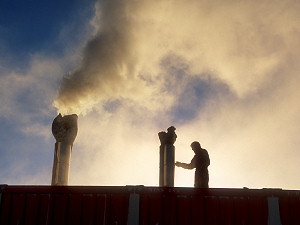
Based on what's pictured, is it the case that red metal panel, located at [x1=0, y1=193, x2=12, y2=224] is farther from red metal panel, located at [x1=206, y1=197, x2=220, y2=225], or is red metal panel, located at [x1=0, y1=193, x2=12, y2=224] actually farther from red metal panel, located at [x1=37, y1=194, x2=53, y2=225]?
red metal panel, located at [x1=206, y1=197, x2=220, y2=225]

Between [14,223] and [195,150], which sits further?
[195,150]

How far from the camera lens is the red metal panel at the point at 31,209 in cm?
773

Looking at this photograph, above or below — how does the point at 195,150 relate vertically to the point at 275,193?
above

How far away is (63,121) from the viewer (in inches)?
432

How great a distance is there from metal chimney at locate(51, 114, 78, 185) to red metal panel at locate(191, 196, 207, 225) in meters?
4.14

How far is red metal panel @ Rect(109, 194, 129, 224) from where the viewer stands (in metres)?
7.70

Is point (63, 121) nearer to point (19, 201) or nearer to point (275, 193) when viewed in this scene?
A: point (19, 201)

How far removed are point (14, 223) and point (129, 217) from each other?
2.65 meters

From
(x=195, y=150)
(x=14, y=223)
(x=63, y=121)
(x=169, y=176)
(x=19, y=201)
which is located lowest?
→ (x=14, y=223)

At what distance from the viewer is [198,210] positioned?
7781mm

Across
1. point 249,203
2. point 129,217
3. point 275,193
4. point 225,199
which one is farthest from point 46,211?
point 275,193

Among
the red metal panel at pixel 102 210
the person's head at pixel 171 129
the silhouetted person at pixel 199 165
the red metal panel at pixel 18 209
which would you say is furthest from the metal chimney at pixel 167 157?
the red metal panel at pixel 18 209

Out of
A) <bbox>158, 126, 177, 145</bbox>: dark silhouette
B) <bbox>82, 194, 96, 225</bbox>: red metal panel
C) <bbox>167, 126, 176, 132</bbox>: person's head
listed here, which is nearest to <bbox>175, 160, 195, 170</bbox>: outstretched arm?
<bbox>158, 126, 177, 145</bbox>: dark silhouette

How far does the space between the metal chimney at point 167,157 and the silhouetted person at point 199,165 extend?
1.43 ft
